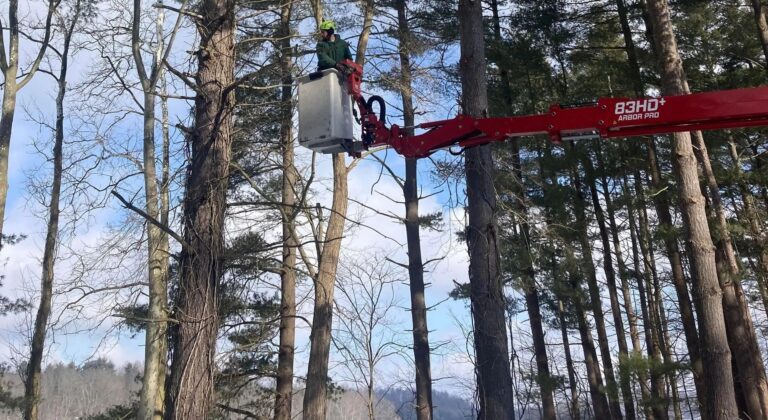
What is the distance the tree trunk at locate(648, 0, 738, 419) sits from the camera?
8.86m

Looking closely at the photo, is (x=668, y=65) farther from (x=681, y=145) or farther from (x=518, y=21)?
(x=518, y=21)

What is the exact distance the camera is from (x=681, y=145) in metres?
9.45

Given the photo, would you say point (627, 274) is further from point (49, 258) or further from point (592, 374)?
point (49, 258)

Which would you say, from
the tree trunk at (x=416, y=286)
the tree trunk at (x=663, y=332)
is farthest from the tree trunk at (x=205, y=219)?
the tree trunk at (x=663, y=332)

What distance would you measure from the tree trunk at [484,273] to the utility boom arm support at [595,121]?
2.97 ft

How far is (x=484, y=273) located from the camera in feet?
20.9

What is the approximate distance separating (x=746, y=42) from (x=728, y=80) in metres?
1.27

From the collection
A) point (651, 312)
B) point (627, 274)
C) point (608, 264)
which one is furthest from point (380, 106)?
point (651, 312)

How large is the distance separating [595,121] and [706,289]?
513 centimetres

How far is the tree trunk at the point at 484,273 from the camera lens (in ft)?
20.0

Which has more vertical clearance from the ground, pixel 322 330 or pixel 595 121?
pixel 595 121

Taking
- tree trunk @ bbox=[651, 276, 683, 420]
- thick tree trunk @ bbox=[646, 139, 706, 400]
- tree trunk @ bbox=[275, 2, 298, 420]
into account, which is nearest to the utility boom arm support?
tree trunk @ bbox=[275, 2, 298, 420]

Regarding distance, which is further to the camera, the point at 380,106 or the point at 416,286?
the point at 416,286

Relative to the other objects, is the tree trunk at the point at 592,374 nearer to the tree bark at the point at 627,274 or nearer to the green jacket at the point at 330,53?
the tree bark at the point at 627,274
